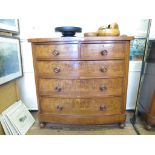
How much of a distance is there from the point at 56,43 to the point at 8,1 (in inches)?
40.3

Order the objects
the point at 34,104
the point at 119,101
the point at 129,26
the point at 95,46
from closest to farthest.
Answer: the point at 95,46 < the point at 119,101 < the point at 129,26 < the point at 34,104

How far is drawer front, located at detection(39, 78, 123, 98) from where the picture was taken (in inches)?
50.3

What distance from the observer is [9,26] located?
139cm

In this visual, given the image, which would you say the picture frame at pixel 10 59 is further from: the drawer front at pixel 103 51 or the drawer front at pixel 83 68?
the drawer front at pixel 103 51

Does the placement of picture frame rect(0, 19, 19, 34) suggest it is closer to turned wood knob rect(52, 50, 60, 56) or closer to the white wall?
the white wall

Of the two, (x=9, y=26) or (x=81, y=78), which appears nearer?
(x=81, y=78)

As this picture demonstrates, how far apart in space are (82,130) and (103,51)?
764 mm

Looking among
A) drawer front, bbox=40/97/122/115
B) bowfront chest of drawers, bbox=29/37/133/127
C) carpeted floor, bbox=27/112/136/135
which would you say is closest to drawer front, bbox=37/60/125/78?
bowfront chest of drawers, bbox=29/37/133/127

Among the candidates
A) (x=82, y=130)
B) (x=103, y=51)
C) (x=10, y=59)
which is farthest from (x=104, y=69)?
(x=10, y=59)

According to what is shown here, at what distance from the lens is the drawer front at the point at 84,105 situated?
1.33 meters

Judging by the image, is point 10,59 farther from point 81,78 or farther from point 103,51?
point 103,51
